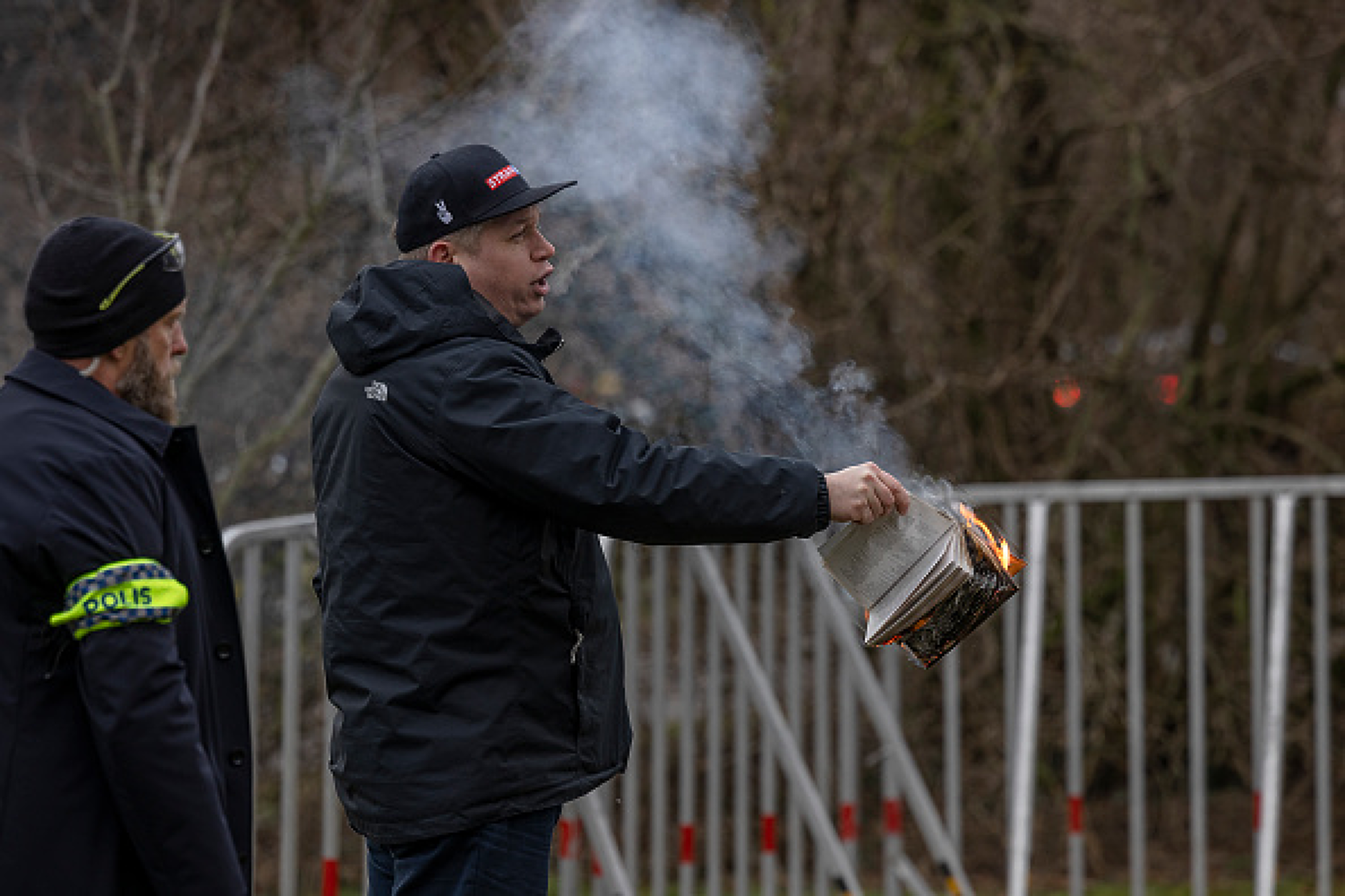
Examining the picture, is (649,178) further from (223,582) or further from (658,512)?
(223,582)

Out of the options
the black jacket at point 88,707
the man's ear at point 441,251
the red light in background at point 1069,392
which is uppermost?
the red light in background at point 1069,392

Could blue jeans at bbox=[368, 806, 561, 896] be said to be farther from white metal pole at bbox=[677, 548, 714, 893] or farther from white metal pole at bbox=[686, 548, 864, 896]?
white metal pole at bbox=[677, 548, 714, 893]

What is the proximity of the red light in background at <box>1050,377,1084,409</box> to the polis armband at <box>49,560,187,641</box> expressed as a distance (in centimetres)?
744

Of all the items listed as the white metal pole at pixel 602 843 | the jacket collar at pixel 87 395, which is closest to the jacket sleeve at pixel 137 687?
the jacket collar at pixel 87 395

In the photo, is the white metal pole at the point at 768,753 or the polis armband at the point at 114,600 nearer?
the polis armband at the point at 114,600

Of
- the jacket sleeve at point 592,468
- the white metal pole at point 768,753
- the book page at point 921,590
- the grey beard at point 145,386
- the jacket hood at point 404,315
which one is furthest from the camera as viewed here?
the white metal pole at point 768,753

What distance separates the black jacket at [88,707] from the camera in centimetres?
258

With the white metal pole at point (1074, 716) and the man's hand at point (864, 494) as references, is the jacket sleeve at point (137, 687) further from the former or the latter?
the white metal pole at point (1074, 716)

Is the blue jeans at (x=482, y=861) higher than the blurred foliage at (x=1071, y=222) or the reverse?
the reverse

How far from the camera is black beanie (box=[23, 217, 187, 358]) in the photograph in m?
2.84

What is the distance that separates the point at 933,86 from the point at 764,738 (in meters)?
4.37

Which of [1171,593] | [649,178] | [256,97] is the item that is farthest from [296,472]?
[1171,593]

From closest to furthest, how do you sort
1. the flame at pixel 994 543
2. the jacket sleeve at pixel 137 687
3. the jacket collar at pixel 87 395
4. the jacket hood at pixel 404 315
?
the jacket sleeve at pixel 137 687 → the jacket collar at pixel 87 395 → the jacket hood at pixel 404 315 → the flame at pixel 994 543

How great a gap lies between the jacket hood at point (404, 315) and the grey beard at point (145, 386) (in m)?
0.38
